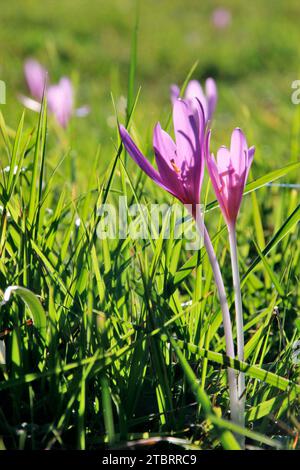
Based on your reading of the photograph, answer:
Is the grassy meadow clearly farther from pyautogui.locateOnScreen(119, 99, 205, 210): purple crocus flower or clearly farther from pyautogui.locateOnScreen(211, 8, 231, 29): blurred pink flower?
pyautogui.locateOnScreen(211, 8, 231, 29): blurred pink flower

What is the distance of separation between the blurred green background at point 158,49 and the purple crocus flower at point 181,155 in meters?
1.68

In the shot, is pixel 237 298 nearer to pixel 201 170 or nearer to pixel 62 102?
pixel 201 170

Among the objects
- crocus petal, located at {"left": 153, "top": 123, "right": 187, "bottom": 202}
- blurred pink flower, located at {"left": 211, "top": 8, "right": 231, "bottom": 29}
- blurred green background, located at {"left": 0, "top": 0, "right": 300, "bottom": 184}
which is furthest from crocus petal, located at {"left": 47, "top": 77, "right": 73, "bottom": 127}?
blurred pink flower, located at {"left": 211, "top": 8, "right": 231, "bottom": 29}

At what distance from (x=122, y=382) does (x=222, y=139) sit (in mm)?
1643

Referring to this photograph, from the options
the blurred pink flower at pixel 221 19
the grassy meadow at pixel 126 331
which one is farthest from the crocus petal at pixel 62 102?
the blurred pink flower at pixel 221 19

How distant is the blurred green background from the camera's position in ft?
9.77

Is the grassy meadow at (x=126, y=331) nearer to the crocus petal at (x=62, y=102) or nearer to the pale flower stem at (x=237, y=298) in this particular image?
the pale flower stem at (x=237, y=298)

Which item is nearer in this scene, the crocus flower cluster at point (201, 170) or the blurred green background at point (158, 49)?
the crocus flower cluster at point (201, 170)

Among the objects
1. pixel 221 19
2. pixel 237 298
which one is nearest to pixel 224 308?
pixel 237 298

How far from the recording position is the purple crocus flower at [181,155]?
52 centimetres

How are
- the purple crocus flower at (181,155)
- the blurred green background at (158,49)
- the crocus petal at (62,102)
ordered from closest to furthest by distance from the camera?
the purple crocus flower at (181,155) → the crocus petal at (62,102) → the blurred green background at (158,49)

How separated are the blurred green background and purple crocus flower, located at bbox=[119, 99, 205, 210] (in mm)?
1679

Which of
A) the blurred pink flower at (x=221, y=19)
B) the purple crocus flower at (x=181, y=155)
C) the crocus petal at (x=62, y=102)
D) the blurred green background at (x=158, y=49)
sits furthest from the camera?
the blurred pink flower at (x=221, y=19)
